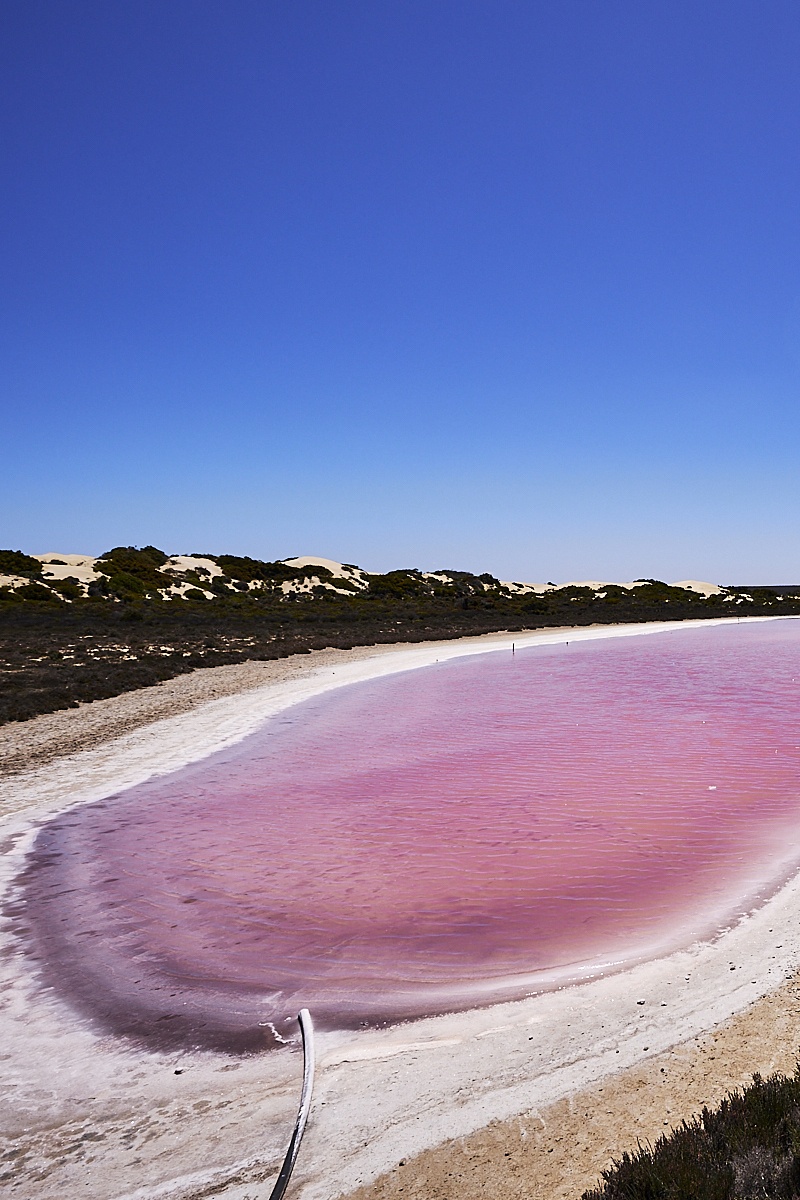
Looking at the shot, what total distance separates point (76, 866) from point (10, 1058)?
3961mm

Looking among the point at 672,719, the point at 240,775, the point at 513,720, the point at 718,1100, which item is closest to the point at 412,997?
the point at 718,1100

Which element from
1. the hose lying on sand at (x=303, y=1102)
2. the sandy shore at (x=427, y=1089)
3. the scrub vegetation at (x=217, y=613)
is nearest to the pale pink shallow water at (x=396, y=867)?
the hose lying on sand at (x=303, y=1102)

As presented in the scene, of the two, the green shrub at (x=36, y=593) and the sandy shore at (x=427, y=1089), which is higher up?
the green shrub at (x=36, y=593)

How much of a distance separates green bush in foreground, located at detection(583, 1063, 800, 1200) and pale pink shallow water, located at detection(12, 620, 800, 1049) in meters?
2.11

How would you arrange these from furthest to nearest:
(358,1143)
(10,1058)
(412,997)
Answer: (412,997) < (10,1058) < (358,1143)

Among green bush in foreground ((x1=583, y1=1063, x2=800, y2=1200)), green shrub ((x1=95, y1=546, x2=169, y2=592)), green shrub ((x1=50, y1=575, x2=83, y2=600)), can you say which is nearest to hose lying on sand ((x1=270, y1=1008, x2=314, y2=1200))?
green bush in foreground ((x1=583, y1=1063, x2=800, y2=1200))

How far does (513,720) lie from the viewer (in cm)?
1788

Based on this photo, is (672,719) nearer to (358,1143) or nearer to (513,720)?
(513,720)

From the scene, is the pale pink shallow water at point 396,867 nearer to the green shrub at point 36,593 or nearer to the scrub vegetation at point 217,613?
the scrub vegetation at point 217,613

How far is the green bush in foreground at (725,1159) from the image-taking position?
3.08m

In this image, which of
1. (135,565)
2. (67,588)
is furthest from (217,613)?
(135,565)

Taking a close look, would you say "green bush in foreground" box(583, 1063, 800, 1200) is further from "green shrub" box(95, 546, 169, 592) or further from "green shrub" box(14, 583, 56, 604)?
"green shrub" box(95, 546, 169, 592)

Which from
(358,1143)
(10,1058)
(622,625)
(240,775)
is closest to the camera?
(358,1143)

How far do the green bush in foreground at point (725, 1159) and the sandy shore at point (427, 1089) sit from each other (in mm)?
281
